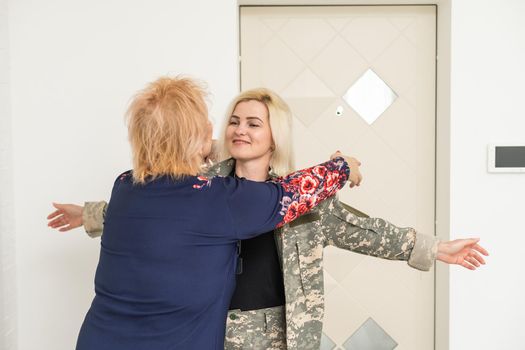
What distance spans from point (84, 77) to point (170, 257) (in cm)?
160

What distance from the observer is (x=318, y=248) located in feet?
5.64

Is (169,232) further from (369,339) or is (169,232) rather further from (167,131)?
(369,339)

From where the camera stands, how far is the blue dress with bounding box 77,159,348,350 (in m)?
1.35

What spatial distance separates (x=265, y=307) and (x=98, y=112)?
1434 millimetres

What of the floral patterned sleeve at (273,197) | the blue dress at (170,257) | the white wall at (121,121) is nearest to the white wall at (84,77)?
the white wall at (121,121)

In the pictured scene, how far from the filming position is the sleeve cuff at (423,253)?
5.61ft

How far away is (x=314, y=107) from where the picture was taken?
2.93 meters

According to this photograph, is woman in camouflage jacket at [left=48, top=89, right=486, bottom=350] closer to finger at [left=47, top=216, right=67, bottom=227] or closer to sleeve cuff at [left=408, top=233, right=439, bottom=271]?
sleeve cuff at [left=408, top=233, right=439, bottom=271]

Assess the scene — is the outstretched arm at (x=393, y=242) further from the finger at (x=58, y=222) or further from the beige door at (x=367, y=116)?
the beige door at (x=367, y=116)

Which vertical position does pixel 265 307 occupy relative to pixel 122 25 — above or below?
below

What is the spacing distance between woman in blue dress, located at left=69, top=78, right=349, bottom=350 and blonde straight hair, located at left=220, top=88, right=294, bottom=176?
16.5 inches
